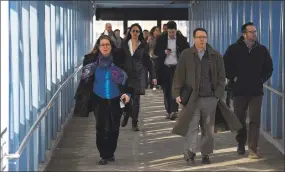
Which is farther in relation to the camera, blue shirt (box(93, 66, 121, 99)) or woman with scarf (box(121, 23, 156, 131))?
woman with scarf (box(121, 23, 156, 131))

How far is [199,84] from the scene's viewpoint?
33.2ft

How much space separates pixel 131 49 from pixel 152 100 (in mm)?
7086

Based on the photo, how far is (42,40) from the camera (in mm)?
10328

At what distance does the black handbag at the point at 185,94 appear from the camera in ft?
33.2

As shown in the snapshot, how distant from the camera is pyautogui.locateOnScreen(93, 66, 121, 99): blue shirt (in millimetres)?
10383

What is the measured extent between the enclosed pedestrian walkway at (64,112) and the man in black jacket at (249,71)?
0.70m

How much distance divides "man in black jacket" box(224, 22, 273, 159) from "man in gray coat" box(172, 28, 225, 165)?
460 mm

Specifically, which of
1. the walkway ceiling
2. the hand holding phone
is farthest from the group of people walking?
the walkway ceiling

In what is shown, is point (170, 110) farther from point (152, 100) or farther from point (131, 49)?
point (152, 100)

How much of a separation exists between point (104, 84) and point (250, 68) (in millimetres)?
1766

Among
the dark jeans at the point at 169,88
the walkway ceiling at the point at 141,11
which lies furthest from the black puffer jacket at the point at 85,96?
the walkway ceiling at the point at 141,11

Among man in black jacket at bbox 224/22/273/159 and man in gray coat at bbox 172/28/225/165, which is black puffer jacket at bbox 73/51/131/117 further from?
man in black jacket at bbox 224/22/273/159

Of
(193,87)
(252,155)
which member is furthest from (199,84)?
(252,155)

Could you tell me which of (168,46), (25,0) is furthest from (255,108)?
(168,46)
